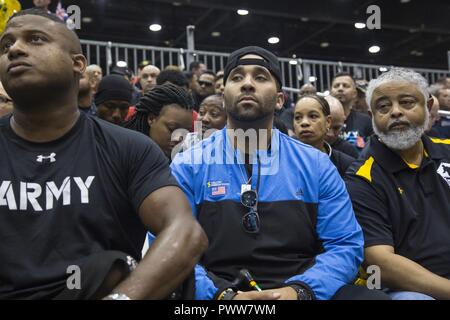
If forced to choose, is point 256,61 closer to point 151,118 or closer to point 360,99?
point 151,118

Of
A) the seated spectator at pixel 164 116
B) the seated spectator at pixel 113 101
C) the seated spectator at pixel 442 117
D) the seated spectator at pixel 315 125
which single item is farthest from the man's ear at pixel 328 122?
the seated spectator at pixel 442 117

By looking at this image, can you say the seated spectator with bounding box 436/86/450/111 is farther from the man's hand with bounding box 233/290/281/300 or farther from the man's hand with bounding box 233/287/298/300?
the man's hand with bounding box 233/290/281/300

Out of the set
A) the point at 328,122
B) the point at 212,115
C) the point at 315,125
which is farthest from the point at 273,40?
the point at 315,125

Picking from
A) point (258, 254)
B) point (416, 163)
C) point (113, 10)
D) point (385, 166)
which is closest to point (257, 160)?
point (258, 254)

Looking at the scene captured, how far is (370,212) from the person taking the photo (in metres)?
3.47

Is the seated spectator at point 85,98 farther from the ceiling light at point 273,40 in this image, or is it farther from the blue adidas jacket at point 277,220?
the ceiling light at point 273,40

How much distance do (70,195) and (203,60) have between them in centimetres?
833

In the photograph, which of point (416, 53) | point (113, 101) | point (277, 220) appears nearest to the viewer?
point (277, 220)

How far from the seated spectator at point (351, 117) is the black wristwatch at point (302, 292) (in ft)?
12.7

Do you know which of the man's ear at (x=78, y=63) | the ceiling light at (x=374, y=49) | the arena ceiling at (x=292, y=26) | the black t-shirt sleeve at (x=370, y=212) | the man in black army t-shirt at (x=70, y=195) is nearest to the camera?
the man in black army t-shirt at (x=70, y=195)

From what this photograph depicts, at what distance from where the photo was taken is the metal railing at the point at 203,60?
30.8 ft

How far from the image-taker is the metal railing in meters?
9.38

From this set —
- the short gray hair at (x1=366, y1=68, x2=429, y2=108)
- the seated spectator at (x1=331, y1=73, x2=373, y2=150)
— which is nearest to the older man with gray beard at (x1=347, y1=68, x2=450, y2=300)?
the short gray hair at (x1=366, y1=68, x2=429, y2=108)

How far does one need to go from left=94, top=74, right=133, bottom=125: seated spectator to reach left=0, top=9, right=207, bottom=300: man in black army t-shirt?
8.69ft
